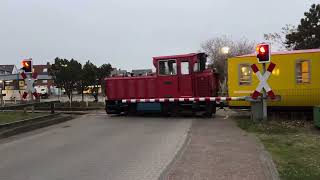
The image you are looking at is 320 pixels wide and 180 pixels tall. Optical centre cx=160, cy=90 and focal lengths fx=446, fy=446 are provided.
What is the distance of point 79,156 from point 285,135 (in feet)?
22.2

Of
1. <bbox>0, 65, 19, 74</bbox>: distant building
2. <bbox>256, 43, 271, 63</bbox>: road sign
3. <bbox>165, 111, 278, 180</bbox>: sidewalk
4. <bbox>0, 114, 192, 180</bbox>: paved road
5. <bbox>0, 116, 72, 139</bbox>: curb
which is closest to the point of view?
<bbox>165, 111, 278, 180</bbox>: sidewalk

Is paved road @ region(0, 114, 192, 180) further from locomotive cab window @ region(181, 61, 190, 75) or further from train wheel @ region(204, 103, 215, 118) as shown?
locomotive cab window @ region(181, 61, 190, 75)

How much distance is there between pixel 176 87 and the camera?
73.7 ft

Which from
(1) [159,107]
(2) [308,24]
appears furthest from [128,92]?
(2) [308,24]

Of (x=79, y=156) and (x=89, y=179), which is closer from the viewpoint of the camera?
(x=89, y=179)

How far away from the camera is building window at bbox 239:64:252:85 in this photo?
2023 centimetres

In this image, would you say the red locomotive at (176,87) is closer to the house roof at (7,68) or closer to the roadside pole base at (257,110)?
the roadside pole base at (257,110)

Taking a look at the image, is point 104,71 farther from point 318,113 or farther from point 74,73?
point 318,113

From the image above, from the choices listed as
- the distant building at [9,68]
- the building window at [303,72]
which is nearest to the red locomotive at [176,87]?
the building window at [303,72]

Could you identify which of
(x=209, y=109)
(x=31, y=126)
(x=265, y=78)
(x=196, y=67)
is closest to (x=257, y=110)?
(x=265, y=78)

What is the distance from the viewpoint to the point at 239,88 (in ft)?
66.9

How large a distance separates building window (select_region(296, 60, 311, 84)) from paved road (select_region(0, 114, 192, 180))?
17.5 ft

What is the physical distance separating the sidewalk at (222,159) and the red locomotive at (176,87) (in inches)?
284

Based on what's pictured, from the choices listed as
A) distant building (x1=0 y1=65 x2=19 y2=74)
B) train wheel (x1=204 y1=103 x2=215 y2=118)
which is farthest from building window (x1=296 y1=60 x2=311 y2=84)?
distant building (x1=0 y1=65 x2=19 y2=74)
